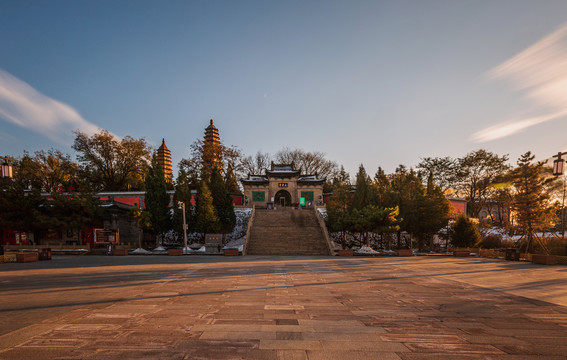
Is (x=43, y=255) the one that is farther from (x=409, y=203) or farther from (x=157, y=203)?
(x=409, y=203)

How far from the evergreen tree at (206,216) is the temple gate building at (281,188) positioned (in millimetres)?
14830

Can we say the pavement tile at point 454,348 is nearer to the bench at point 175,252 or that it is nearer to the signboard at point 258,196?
the bench at point 175,252

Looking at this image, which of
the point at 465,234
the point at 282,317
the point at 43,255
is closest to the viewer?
the point at 282,317

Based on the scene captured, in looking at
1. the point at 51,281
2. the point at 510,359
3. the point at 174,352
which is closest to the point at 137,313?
the point at 174,352

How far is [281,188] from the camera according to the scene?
39.1 m

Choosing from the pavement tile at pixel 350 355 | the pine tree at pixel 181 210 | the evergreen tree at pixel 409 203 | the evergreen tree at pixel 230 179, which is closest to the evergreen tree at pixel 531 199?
the evergreen tree at pixel 409 203

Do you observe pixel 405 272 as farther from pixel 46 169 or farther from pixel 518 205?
pixel 46 169

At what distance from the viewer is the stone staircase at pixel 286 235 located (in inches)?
810

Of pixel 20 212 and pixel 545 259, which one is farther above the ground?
pixel 20 212

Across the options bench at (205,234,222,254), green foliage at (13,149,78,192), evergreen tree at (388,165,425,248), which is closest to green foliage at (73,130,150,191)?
green foliage at (13,149,78,192)

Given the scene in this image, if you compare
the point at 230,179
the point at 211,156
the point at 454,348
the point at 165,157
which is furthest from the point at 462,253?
the point at 165,157

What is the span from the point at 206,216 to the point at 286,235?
24.3ft

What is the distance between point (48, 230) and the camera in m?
21.9

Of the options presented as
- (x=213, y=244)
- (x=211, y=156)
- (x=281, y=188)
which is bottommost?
(x=213, y=244)
